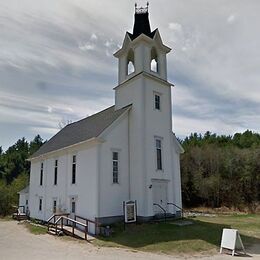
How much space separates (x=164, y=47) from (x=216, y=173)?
23900 mm

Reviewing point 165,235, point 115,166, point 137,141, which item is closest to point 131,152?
point 137,141

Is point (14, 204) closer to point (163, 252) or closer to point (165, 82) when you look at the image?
point (165, 82)

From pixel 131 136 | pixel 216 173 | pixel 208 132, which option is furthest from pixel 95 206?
pixel 208 132

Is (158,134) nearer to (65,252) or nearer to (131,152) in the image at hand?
(131,152)

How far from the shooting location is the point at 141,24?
77.1ft

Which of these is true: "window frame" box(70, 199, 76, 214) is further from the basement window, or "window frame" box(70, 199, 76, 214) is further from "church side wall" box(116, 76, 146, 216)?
"church side wall" box(116, 76, 146, 216)

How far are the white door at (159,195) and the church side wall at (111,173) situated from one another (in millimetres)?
1959

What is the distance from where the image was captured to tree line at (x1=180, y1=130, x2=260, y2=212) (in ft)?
127

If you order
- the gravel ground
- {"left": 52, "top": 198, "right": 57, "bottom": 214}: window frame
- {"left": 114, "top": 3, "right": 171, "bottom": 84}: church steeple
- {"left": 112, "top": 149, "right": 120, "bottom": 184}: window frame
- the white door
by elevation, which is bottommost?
the gravel ground

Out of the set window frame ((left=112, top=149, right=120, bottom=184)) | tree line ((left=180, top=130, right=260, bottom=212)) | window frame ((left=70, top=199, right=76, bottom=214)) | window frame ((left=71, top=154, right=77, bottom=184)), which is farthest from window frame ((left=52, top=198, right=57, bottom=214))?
tree line ((left=180, top=130, right=260, bottom=212))

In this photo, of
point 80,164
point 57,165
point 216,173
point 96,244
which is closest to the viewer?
point 96,244

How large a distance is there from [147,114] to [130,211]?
22.1 feet

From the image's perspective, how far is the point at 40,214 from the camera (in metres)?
26.8

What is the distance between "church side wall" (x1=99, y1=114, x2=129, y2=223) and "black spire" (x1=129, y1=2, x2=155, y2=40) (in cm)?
702
